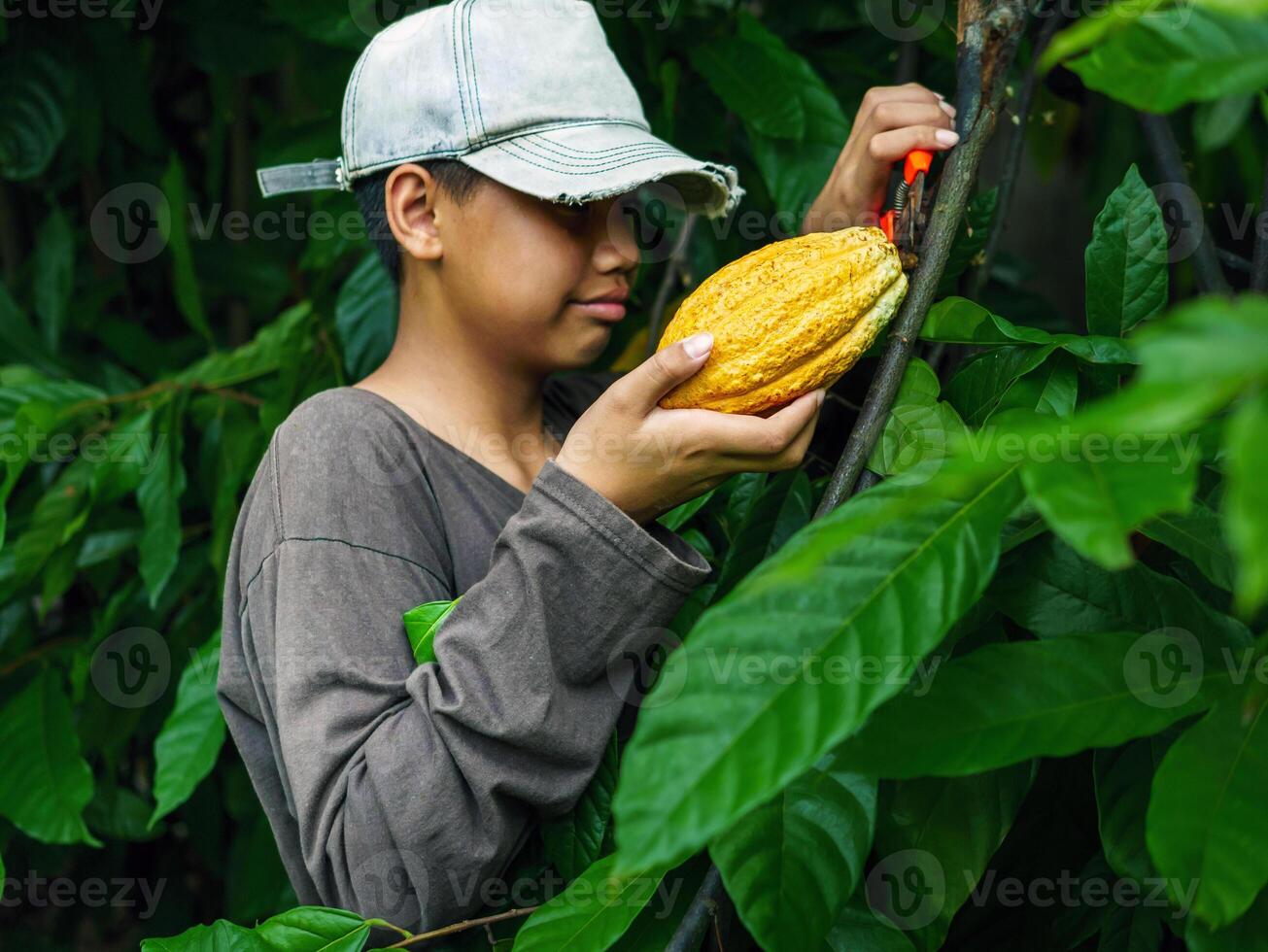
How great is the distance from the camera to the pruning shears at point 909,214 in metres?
0.95

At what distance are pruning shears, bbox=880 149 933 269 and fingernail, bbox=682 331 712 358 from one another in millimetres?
173

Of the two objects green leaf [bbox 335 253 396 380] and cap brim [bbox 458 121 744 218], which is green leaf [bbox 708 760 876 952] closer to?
cap brim [bbox 458 121 744 218]

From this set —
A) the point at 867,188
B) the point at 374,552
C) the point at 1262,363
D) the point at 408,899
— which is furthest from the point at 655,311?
the point at 1262,363

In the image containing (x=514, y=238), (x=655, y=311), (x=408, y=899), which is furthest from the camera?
(x=655, y=311)

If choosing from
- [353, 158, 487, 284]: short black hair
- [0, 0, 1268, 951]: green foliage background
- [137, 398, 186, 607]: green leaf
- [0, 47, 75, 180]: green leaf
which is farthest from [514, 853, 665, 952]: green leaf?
[0, 47, 75, 180]: green leaf

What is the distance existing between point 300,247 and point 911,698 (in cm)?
188

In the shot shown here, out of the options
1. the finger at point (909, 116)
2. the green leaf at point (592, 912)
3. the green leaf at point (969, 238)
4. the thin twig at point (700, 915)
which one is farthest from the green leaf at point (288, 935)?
the finger at point (909, 116)

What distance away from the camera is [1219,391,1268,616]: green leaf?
362mm

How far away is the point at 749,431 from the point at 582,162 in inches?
12.8

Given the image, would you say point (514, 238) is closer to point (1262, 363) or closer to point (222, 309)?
point (1262, 363)

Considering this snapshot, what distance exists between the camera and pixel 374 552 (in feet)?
3.32

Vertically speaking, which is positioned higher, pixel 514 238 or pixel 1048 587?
pixel 514 238

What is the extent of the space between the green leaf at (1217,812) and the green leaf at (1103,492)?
16 cm

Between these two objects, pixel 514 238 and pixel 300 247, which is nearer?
pixel 514 238
